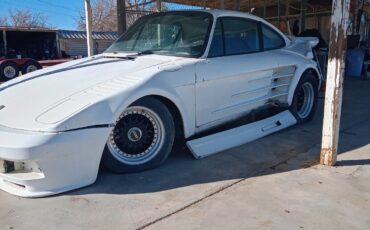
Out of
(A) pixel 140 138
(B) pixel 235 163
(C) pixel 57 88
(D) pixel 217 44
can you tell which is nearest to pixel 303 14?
(D) pixel 217 44

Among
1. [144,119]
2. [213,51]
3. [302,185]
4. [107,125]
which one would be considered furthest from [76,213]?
[213,51]

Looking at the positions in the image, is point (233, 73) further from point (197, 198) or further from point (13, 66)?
point (13, 66)

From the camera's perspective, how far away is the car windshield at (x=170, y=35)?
4.36 metres

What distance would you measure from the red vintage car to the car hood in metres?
12.4

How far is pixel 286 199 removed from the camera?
10.4 feet

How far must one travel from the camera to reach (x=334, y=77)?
12.5 feet

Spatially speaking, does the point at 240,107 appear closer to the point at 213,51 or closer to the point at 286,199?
the point at 213,51

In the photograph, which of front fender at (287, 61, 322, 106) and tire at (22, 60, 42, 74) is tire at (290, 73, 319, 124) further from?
tire at (22, 60, 42, 74)

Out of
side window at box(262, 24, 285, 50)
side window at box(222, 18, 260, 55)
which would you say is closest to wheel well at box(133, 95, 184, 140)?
side window at box(222, 18, 260, 55)

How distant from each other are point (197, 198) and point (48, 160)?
124cm

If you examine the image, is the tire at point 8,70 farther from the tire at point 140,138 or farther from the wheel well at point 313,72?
the tire at point 140,138

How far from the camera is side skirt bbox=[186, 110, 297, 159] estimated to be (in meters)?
4.21

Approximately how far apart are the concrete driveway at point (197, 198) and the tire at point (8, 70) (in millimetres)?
13164

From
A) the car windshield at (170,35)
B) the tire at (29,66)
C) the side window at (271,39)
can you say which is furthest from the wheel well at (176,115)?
the tire at (29,66)
